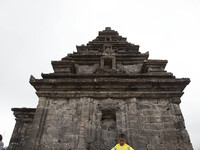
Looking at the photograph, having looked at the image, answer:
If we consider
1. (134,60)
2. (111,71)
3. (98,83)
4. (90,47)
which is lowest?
(98,83)

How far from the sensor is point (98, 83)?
830cm

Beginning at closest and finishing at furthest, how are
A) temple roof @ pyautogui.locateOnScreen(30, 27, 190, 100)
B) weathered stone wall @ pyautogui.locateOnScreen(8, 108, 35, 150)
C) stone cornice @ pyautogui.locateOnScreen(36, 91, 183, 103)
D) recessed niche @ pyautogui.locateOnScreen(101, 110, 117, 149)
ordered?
→ 1. recessed niche @ pyautogui.locateOnScreen(101, 110, 117, 149)
2. stone cornice @ pyautogui.locateOnScreen(36, 91, 183, 103)
3. temple roof @ pyautogui.locateOnScreen(30, 27, 190, 100)
4. weathered stone wall @ pyautogui.locateOnScreen(8, 108, 35, 150)

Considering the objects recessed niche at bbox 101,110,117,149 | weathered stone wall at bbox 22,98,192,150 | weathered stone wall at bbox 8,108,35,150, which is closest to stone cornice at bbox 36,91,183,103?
weathered stone wall at bbox 22,98,192,150

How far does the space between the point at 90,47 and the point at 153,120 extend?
26.1ft

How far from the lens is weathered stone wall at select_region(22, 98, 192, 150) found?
6750 millimetres

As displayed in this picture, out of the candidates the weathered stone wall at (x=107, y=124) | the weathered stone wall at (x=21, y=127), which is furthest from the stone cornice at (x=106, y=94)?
the weathered stone wall at (x=21, y=127)

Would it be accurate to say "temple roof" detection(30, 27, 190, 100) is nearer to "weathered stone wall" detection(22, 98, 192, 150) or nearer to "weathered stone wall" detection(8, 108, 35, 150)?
"weathered stone wall" detection(22, 98, 192, 150)

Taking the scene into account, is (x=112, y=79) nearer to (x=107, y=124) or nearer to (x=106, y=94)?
(x=106, y=94)

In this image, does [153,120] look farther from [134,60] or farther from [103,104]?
[134,60]

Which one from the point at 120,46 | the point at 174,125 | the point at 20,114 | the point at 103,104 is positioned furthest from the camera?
the point at 120,46

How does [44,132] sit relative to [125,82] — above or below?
below

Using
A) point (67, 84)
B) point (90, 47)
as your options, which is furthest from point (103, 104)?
point (90, 47)

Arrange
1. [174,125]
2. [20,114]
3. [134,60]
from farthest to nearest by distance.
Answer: [134,60], [20,114], [174,125]

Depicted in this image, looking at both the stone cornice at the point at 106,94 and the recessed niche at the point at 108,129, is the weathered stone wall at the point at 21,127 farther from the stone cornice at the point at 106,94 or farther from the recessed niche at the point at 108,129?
the recessed niche at the point at 108,129
